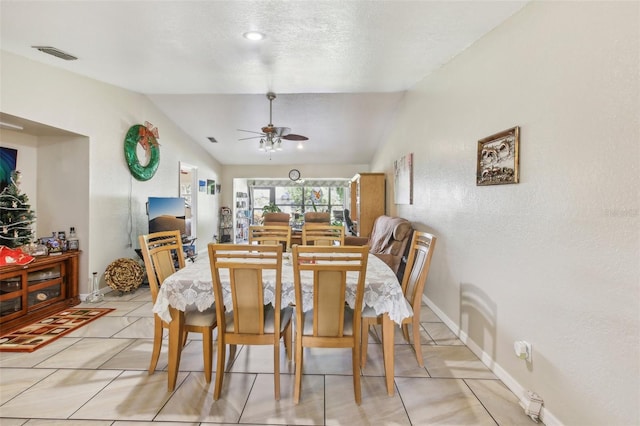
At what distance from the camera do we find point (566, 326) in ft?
5.23

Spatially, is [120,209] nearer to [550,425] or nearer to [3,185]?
[3,185]

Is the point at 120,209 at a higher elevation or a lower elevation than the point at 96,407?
higher

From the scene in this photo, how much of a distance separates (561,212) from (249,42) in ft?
8.40

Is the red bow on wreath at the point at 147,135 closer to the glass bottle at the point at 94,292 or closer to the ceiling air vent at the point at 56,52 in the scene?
the ceiling air vent at the point at 56,52

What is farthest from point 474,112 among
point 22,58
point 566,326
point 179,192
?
point 179,192

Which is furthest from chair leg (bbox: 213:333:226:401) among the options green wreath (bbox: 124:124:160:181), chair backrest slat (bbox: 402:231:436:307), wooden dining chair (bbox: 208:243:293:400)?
green wreath (bbox: 124:124:160:181)

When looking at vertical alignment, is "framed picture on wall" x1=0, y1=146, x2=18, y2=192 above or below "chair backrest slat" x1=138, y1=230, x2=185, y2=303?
above

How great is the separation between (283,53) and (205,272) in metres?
2.07

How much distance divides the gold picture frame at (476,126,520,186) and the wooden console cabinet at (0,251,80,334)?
4217 mm

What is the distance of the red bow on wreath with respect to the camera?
4691 millimetres

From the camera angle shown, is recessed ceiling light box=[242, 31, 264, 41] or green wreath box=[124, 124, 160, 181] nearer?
recessed ceiling light box=[242, 31, 264, 41]

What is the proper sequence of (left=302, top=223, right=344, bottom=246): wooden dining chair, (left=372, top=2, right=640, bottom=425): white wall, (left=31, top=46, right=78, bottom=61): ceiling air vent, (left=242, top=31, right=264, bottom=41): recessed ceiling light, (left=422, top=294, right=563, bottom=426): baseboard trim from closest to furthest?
1. (left=372, top=2, right=640, bottom=425): white wall
2. (left=422, top=294, right=563, bottom=426): baseboard trim
3. (left=242, top=31, right=264, bottom=41): recessed ceiling light
4. (left=31, top=46, right=78, bottom=61): ceiling air vent
5. (left=302, top=223, right=344, bottom=246): wooden dining chair

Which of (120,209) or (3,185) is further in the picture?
(120,209)

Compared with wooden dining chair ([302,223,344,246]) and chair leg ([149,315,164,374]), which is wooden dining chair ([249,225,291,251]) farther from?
chair leg ([149,315,164,374])
